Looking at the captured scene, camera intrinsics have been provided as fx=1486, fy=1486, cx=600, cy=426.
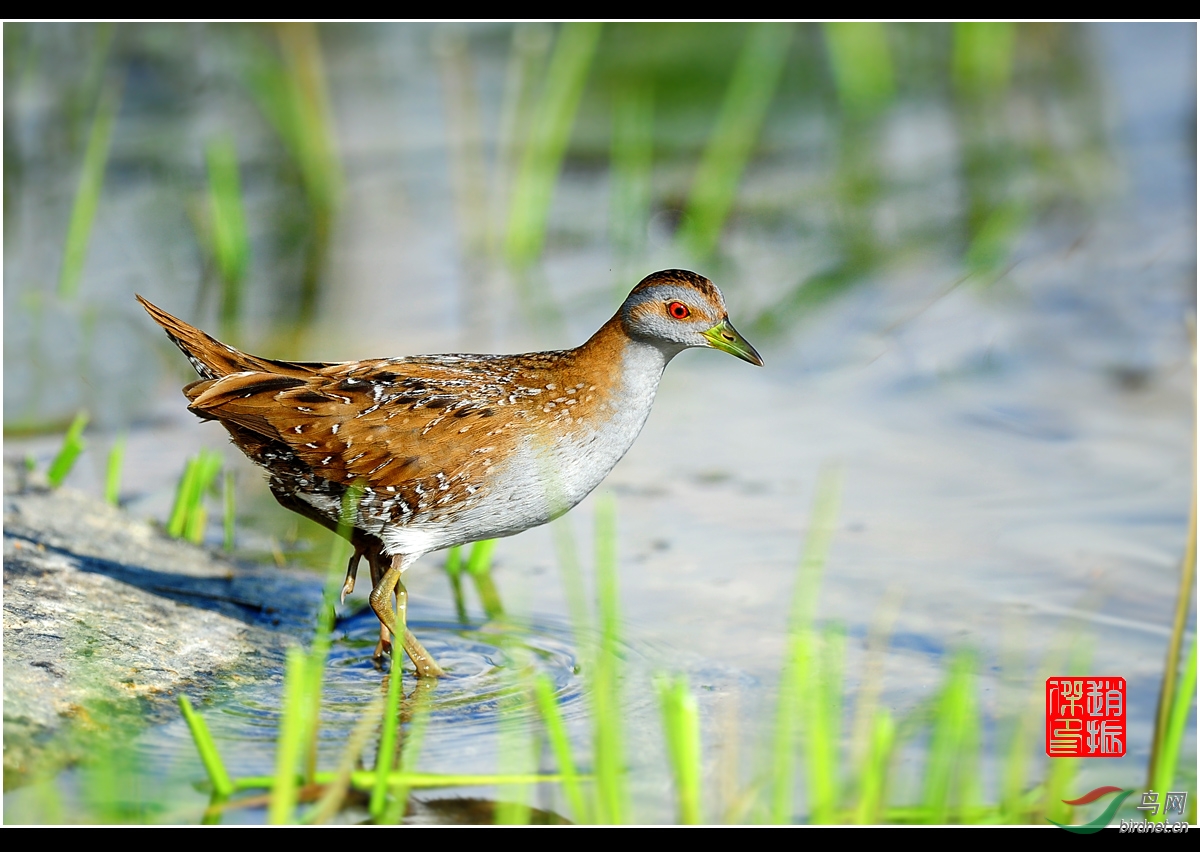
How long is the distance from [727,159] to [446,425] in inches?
167

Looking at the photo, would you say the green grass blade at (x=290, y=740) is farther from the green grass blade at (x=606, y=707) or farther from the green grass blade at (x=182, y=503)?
the green grass blade at (x=182, y=503)

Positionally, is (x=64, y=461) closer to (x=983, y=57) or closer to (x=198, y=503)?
(x=198, y=503)

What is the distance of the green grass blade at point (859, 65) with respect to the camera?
9961mm

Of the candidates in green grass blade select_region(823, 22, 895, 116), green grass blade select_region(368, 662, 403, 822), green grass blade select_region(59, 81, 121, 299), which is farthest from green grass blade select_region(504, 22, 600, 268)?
green grass blade select_region(368, 662, 403, 822)

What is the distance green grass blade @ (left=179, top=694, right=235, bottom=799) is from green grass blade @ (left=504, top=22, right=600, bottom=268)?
538cm

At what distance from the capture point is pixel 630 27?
11.7 m

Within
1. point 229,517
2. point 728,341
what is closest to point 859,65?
point 728,341

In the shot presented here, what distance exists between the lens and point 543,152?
874 cm

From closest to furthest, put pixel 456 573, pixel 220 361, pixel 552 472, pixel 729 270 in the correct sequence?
pixel 552 472 → pixel 220 361 → pixel 456 573 → pixel 729 270

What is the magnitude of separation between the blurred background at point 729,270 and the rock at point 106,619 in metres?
0.48

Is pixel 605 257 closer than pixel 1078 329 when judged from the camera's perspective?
No

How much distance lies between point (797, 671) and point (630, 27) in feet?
29.2
